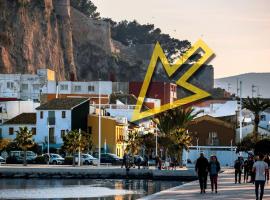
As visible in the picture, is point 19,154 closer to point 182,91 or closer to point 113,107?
point 113,107

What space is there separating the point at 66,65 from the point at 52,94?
Answer: 39.7 meters

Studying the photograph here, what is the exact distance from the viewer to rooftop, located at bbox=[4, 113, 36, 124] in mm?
107938

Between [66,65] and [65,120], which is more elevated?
[66,65]

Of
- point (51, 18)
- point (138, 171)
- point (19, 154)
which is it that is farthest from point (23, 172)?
point (51, 18)

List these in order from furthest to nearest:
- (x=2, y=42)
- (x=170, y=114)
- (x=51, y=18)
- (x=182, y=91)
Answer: (x=182, y=91) < (x=51, y=18) < (x=2, y=42) < (x=170, y=114)

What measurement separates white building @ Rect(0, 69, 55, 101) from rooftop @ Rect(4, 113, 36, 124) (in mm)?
32323

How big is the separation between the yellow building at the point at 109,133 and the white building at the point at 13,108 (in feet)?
38.4

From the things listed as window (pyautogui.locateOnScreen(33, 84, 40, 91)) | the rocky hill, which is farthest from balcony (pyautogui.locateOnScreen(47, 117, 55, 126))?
the rocky hill

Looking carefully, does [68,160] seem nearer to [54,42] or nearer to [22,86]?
[22,86]

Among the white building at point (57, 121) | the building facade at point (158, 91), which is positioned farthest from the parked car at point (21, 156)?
the building facade at point (158, 91)

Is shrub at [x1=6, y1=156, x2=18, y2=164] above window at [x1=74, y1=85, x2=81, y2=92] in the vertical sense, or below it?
below

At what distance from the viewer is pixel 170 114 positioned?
90.4 m

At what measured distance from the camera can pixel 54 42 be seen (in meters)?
175

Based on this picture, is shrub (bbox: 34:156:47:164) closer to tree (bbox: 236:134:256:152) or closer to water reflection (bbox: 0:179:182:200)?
water reflection (bbox: 0:179:182:200)
